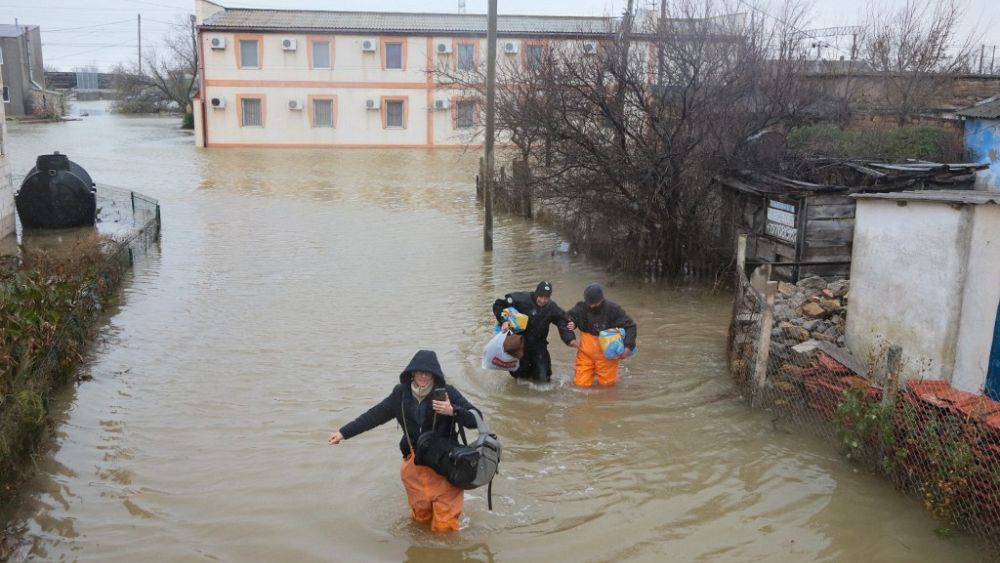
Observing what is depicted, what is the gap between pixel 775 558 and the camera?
21.2 ft

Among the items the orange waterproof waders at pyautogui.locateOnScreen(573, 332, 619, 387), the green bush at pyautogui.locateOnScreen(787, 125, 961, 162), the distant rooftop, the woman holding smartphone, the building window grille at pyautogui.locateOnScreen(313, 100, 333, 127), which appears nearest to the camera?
the woman holding smartphone

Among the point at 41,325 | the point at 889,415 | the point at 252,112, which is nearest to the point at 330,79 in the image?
the point at 252,112

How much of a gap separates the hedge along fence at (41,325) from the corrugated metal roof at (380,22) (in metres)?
28.6

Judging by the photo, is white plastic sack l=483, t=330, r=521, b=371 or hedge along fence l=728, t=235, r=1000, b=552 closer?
hedge along fence l=728, t=235, r=1000, b=552

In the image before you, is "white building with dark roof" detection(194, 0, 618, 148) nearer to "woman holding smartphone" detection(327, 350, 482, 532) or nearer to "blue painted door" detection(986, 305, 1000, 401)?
"blue painted door" detection(986, 305, 1000, 401)

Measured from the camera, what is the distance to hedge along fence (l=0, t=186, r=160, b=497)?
7.62 meters

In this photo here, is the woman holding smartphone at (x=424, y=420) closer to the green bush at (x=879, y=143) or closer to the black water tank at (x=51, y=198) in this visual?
the green bush at (x=879, y=143)

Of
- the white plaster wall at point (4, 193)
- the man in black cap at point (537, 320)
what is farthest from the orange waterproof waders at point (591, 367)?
the white plaster wall at point (4, 193)

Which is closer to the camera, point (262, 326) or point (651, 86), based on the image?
point (262, 326)

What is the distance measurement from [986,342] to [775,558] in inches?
123

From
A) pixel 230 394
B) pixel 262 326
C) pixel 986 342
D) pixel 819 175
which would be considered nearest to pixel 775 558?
pixel 986 342

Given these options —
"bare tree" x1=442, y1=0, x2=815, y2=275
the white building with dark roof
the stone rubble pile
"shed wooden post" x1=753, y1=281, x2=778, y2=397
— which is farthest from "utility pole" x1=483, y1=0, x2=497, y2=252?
the white building with dark roof

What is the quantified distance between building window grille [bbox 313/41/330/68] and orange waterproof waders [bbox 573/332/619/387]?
35762 mm

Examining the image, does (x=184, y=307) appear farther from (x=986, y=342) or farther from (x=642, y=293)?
(x=986, y=342)
